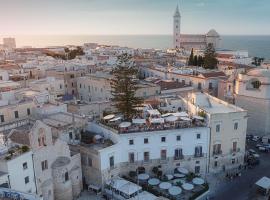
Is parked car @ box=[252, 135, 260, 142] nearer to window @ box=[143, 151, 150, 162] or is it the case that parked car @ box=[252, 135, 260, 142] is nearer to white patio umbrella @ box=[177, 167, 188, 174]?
white patio umbrella @ box=[177, 167, 188, 174]

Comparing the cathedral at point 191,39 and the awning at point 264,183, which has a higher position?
the cathedral at point 191,39

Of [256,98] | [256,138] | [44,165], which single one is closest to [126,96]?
[44,165]

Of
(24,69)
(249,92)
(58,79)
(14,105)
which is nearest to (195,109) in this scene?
(249,92)

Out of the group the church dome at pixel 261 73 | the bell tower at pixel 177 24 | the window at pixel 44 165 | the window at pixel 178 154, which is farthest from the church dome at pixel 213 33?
the window at pixel 44 165

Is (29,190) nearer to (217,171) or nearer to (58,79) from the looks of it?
(217,171)

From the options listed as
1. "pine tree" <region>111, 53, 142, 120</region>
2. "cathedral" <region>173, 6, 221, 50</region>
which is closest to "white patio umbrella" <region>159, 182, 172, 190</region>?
"pine tree" <region>111, 53, 142, 120</region>

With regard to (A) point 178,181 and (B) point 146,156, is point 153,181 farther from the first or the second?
(B) point 146,156

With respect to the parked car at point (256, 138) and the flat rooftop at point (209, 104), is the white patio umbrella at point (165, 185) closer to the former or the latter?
the flat rooftop at point (209, 104)
